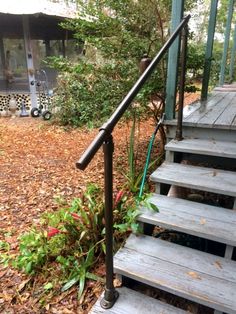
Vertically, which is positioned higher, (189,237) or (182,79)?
(182,79)

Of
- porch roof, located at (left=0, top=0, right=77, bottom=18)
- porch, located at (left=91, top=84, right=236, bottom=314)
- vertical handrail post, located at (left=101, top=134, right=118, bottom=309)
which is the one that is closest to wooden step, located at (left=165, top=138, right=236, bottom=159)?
porch, located at (left=91, top=84, right=236, bottom=314)

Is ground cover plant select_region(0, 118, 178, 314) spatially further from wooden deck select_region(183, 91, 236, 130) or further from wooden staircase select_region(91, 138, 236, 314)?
wooden deck select_region(183, 91, 236, 130)

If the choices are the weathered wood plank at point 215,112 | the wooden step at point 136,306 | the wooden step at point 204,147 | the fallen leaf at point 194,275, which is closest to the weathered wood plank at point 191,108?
the weathered wood plank at point 215,112

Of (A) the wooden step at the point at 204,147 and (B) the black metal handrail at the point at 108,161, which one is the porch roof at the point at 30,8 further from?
(B) the black metal handrail at the point at 108,161

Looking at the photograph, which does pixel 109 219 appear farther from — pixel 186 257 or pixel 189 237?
pixel 189 237

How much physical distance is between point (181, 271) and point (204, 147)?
3.48 ft

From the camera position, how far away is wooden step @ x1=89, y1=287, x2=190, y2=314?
1.52 meters

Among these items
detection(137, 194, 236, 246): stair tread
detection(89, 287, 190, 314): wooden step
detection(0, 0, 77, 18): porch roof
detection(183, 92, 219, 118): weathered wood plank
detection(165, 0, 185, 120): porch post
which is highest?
detection(0, 0, 77, 18): porch roof

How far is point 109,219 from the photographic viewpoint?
141 cm

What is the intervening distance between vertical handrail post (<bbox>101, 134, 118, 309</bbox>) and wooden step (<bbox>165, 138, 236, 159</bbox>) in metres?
1.11

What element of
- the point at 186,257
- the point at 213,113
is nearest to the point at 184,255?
the point at 186,257

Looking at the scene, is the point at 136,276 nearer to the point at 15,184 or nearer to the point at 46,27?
the point at 15,184

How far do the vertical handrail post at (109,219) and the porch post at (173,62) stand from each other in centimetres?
141

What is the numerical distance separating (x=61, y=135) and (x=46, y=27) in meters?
6.36
